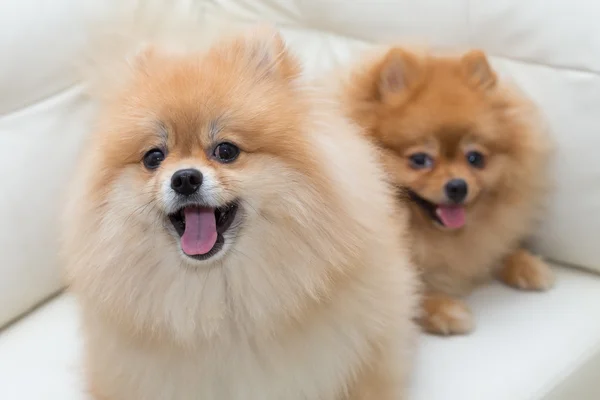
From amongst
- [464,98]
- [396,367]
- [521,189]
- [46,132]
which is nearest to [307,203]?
[396,367]

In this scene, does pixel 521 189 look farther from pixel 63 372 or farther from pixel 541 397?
pixel 63 372

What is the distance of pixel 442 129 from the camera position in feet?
4.56

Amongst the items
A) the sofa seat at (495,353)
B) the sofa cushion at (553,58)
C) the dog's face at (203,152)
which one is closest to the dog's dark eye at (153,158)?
the dog's face at (203,152)

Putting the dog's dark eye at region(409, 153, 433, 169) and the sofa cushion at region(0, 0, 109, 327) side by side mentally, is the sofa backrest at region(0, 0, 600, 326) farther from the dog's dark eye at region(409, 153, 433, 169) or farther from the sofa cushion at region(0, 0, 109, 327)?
the dog's dark eye at region(409, 153, 433, 169)

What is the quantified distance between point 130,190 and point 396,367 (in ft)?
1.64

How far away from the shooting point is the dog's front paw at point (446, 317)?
1390mm

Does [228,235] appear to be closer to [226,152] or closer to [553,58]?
[226,152]

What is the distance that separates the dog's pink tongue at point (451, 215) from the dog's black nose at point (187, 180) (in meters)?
0.64

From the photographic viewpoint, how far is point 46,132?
5.36 ft

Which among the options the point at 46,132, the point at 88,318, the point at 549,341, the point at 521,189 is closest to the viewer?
the point at 88,318

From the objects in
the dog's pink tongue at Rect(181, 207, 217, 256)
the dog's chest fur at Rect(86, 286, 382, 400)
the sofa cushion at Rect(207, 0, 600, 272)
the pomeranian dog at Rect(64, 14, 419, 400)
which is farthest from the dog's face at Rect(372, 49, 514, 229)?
the dog's pink tongue at Rect(181, 207, 217, 256)

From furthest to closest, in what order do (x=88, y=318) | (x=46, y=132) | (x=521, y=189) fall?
(x=46, y=132)
(x=521, y=189)
(x=88, y=318)

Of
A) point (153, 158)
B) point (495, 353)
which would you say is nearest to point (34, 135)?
point (153, 158)

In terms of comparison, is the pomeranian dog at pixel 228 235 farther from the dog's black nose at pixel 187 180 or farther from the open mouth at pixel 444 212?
the open mouth at pixel 444 212
